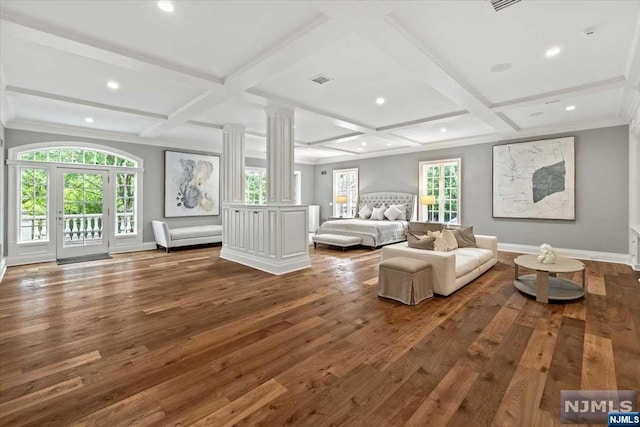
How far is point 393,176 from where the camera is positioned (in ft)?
30.6

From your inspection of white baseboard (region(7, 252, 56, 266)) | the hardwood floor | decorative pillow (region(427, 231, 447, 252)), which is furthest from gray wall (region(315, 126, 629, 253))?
white baseboard (region(7, 252, 56, 266))

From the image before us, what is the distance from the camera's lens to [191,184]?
26.9ft

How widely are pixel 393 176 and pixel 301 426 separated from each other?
8.39 meters

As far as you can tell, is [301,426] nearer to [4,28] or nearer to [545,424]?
[545,424]

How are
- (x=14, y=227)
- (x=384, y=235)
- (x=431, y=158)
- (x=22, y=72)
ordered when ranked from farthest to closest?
(x=431, y=158) → (x=384, y=235) → (x=14, y=227) → (x=22, y=72)

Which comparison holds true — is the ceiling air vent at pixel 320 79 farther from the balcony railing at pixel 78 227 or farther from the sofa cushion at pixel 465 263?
the balcony railing at pixel 78 227

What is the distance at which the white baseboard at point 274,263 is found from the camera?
4988 millimetres

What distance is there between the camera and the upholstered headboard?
345 inches

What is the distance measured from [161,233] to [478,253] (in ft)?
22.2

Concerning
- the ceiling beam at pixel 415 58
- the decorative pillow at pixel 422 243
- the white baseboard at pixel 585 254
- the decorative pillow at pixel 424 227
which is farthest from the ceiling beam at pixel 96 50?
the white baseboard at pixel 585 254

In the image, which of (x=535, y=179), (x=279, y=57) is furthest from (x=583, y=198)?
(x=279, y=57)

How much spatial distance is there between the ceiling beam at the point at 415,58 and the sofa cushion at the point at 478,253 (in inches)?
92.2

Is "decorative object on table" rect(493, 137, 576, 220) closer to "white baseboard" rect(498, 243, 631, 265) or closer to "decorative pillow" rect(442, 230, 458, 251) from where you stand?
"white baseboard" rect(498, 243, 631, 265)

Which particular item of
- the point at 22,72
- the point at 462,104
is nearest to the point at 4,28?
the point at 22,72
